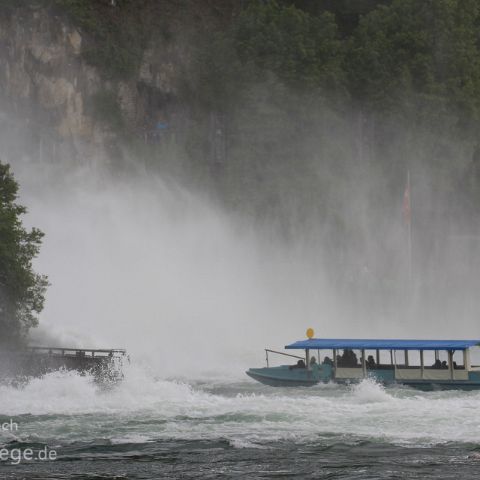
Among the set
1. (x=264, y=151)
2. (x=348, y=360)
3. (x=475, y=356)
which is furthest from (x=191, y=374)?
(x=264, y=151)

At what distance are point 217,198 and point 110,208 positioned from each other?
29.3 ft

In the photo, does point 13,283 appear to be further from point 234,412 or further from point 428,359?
point 428,359

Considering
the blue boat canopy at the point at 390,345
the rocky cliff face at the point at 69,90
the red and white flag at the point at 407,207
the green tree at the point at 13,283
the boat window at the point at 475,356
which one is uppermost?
the rocky cliff face at the point at 69,90

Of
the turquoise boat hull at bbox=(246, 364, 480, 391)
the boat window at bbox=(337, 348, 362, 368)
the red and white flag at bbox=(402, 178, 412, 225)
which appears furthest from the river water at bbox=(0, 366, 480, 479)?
the red and white flag at bbox=(402, 178, 412, 225)

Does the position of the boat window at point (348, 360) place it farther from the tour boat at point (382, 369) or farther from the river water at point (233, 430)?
the river water at point (233, 430)

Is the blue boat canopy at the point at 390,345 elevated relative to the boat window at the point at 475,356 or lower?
lower

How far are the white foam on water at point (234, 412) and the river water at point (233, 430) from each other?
0.14 ft

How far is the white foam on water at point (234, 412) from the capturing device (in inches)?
1913

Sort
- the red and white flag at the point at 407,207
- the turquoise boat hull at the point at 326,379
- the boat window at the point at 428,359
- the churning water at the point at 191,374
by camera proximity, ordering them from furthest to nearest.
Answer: the red and white flag at the point at 407,207
the boat window at the point at 428,359
the turquoise boat hull at the point at 326,379
the churning water at the point at 191,374

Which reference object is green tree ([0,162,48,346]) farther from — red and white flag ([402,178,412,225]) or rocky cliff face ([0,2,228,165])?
red and white flag ([402,178,412,225])

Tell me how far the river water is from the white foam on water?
43 mm

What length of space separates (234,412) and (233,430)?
10.8 feet

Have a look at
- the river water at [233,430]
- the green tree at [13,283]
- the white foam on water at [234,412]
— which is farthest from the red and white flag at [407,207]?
the green tree at [13,283]

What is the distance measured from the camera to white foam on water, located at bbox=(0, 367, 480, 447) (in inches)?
1913
